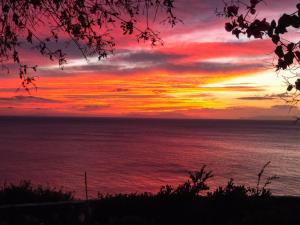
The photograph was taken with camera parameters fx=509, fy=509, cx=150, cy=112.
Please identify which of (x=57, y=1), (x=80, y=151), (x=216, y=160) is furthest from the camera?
(x=80, y=151)

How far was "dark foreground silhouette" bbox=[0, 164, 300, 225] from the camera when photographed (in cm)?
880

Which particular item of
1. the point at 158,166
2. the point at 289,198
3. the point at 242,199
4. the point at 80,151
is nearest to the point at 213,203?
the point at 242,199

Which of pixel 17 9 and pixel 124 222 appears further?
pixel 124 222

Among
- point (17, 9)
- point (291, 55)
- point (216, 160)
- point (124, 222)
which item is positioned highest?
point (17, 9)

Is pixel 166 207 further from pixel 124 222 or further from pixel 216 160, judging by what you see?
pixel 216 160

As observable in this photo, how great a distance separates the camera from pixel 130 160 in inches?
3233

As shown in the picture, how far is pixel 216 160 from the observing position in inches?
3233

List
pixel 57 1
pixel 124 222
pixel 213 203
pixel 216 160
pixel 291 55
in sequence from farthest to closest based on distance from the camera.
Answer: pixel 216 160, pixel 213 203, pixel 124 222, pixel 57 1, pixel 291 55

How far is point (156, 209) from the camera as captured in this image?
9.80 meters

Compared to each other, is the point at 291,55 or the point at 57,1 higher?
the point at 57,1

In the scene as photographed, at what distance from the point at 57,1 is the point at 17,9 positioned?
806 millimetres

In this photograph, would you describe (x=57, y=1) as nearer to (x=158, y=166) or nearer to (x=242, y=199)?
(x=242, y=199)

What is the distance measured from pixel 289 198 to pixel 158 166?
62.6 meters

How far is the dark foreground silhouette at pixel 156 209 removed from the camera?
880cm
